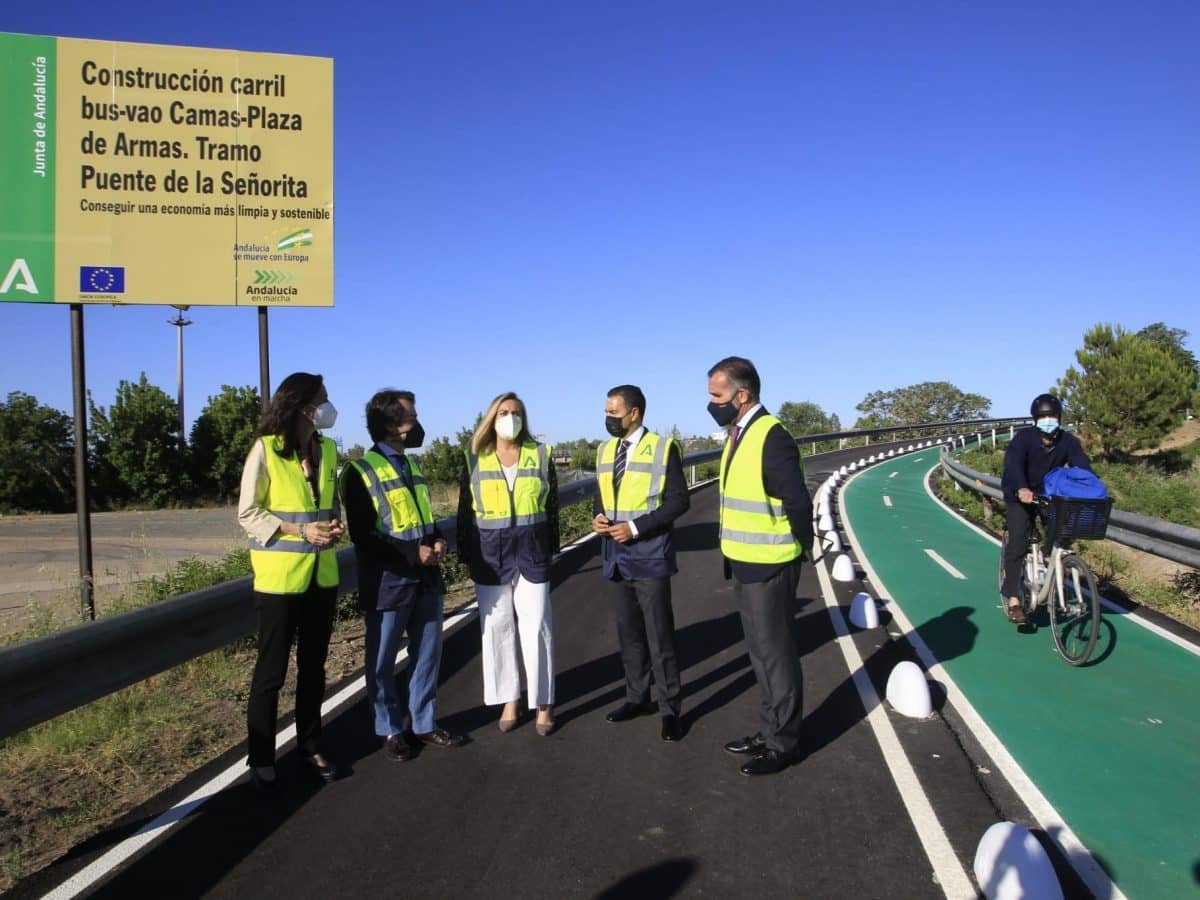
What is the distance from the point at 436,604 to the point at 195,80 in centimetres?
742

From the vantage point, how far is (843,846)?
3928mm

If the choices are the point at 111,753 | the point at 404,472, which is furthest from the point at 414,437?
the point at 111,753

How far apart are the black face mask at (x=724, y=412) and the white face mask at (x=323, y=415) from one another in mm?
2170

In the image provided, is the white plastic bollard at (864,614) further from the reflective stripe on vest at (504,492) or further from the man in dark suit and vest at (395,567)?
the man in dark suit and vest at (395,567)

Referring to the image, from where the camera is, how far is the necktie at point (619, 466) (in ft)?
18.2

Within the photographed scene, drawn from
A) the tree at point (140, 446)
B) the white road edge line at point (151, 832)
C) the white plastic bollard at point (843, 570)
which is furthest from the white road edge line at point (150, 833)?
the tree at point (140, 446)

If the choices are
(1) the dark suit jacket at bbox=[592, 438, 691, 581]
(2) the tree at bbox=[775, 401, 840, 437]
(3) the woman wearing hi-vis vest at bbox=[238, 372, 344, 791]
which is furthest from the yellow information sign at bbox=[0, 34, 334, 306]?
(2) the tree at bbox=[775, 401, 840, 437]

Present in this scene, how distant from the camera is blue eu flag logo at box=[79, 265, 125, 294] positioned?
9.18 m

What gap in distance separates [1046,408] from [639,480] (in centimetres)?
422

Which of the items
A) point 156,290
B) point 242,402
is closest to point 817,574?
point 156,290

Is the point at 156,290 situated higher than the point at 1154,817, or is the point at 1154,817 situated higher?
the point at 156,290

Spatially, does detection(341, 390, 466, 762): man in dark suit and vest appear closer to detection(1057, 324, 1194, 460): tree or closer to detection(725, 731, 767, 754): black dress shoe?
detection(725, 731, 767, 754): black dress shoe

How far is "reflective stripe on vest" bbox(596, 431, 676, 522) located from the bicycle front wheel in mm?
3737

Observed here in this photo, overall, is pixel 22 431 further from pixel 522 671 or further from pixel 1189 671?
pixel 1189 671
